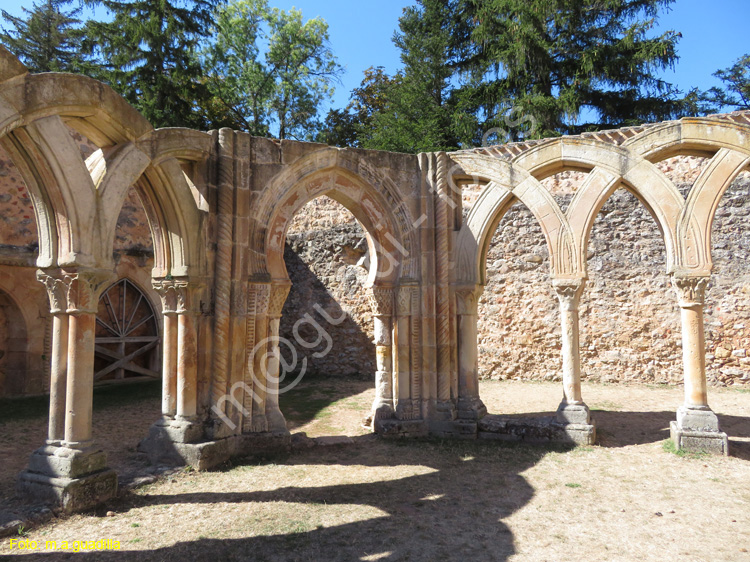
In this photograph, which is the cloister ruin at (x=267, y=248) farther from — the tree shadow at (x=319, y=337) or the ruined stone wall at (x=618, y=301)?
Answer: the tree shadow at (x=319, y=337)

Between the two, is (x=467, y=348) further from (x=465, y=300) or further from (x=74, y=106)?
(x=74, y=106)

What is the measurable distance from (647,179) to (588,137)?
101cm

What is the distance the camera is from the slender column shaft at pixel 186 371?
625 cm

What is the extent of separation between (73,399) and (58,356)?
42 cm

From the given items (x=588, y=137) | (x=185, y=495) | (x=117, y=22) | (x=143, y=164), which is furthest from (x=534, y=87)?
(x=185, y=495)

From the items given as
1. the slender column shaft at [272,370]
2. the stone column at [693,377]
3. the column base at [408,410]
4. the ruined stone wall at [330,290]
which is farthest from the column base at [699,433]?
the ruined stone wall at [330,290]

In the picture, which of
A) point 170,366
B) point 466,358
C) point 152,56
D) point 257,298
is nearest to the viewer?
point 170,366

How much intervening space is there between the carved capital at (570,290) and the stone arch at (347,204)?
6.75 ft

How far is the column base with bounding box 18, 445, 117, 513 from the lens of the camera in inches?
180

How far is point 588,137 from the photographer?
7.45 m

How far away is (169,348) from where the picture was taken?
6426mm

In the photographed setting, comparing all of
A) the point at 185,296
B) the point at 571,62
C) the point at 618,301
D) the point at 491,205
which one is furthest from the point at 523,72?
the point at 185,296

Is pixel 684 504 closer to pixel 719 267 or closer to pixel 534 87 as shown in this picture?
pixel 719 267

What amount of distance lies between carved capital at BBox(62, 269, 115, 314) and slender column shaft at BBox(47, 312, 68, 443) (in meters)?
0.15
